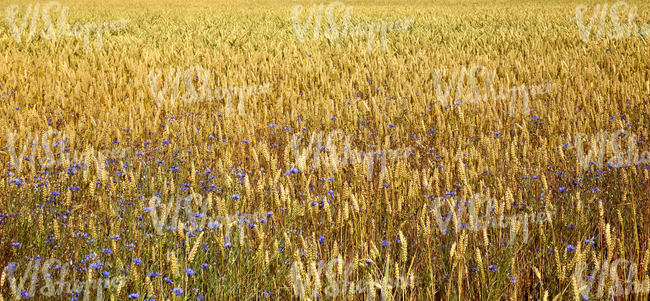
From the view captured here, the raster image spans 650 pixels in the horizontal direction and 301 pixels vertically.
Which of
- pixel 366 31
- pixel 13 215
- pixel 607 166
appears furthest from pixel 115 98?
pixel 366 31

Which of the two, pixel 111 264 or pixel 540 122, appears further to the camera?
pixel 540 122

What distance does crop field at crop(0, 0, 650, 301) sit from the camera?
1.81 m

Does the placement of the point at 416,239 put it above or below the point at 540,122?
below

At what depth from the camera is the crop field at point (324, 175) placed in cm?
181

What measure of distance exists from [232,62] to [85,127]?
287 cm

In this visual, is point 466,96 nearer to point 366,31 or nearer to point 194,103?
point 194,103

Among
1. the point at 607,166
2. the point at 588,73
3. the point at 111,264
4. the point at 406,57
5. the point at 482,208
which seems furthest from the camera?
the point at 406,57

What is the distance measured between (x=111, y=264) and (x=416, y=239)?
3.69 ft

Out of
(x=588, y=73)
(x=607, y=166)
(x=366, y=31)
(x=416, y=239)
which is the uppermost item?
(x=366, y=31)

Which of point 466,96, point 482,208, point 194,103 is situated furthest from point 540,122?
point 194,103

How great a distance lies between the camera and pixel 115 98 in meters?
4.77

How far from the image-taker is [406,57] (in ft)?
23.9

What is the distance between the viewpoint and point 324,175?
9.27ft

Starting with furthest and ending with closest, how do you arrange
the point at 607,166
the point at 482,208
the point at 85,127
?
the point at 85,127 < the point at 607,166 < the point at 482,208
